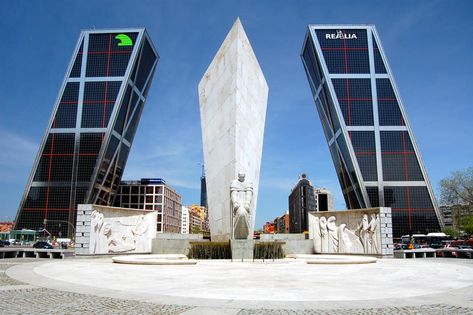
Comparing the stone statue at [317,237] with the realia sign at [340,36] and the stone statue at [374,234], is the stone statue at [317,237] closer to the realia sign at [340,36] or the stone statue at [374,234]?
the stone statue at [374,234]

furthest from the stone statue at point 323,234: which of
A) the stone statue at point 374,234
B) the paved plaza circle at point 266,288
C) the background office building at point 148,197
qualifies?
the background office building at point 148,197

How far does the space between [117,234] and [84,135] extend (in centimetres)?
5256

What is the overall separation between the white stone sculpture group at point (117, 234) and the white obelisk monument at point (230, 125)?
382 centimetres

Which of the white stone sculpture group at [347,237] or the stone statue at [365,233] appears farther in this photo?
the stone statue at [365,233]

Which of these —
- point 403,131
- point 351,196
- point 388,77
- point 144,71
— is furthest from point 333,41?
point 144,71

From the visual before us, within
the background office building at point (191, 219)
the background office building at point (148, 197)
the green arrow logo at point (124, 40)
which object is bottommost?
the background office building at point (191, 219)

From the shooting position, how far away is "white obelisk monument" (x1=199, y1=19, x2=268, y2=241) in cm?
1836

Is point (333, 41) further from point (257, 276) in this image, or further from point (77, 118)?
point (257, 276)

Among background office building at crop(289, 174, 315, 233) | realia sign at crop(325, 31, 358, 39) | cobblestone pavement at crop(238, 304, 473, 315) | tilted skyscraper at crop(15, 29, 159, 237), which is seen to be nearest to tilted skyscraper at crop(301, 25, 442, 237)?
realia sign at crop(325, 31, 358, 39)

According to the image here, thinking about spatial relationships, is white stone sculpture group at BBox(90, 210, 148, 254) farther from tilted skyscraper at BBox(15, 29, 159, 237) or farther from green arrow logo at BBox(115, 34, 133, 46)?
green arrow logo at BBox(115, 34, 133, 46)

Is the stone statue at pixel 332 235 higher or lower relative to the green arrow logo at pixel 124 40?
lower

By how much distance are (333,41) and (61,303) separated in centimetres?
7010

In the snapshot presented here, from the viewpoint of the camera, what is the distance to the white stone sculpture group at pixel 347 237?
17922 millimetres

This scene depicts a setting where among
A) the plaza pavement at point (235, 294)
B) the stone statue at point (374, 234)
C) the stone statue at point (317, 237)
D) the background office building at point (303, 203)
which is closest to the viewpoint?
the plaza pavement at point (235, 294)
